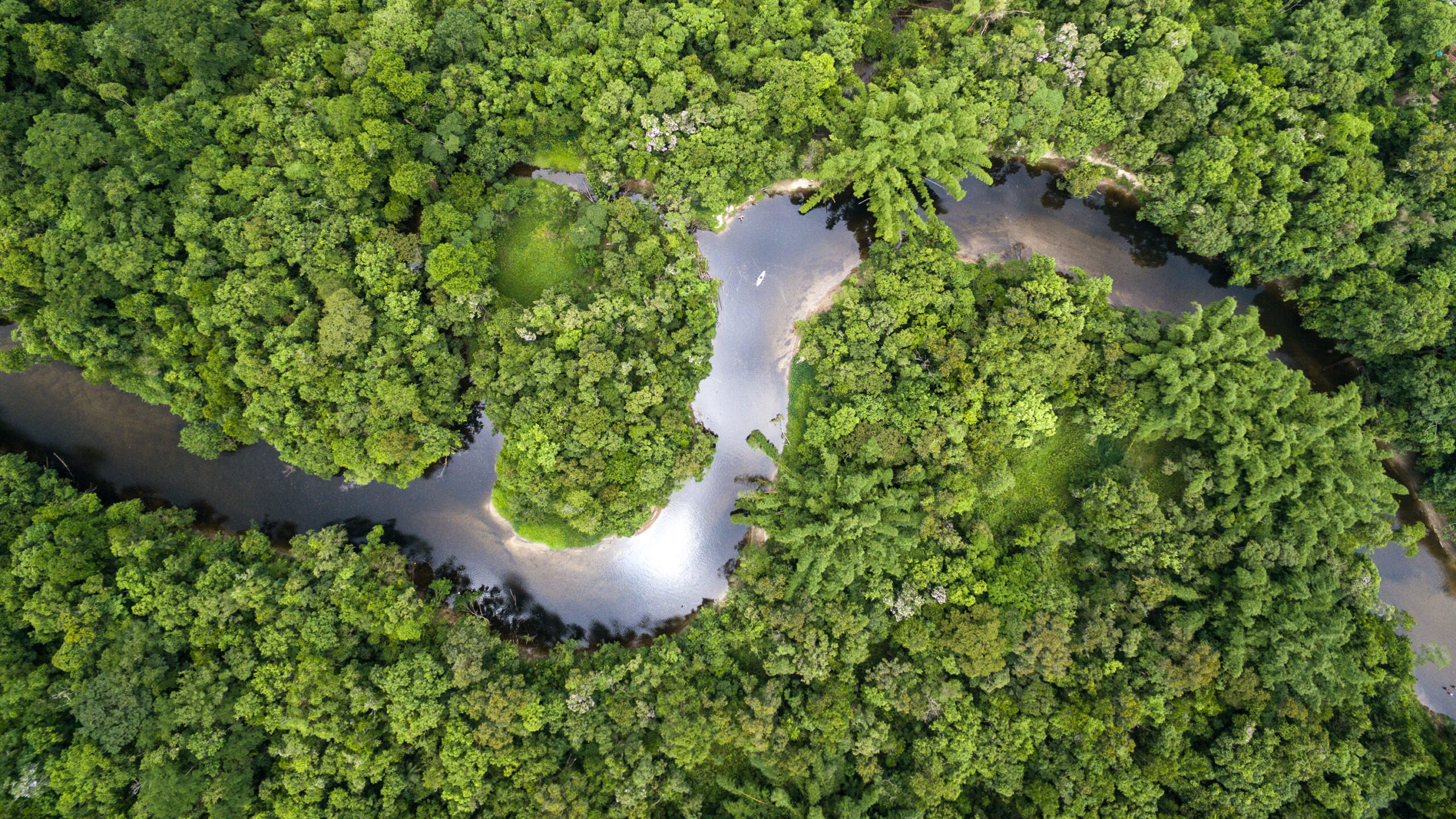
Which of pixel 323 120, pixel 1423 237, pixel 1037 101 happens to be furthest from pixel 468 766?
pixel 1423 237

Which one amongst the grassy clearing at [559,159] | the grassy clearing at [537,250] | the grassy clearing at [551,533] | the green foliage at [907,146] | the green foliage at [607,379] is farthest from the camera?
the grassy clearing at [551,533]

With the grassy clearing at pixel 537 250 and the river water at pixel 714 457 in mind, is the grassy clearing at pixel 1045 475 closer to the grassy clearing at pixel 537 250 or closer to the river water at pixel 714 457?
the river water at pixel 714 457

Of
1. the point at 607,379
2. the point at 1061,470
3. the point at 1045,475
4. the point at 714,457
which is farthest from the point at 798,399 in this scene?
the point at 1061,470

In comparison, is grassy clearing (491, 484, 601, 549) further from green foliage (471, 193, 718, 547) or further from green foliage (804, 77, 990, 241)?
green foliage (804, 77, 990, 241)

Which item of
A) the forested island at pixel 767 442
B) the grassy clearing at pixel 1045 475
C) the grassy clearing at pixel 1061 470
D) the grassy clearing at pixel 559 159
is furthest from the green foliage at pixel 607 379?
the grassy clearing at pixel 1061 470

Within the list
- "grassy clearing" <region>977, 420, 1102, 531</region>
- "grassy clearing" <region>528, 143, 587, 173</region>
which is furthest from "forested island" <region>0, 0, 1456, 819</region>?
"grassy clearing" <region>528, 143, 587, 173</region>
